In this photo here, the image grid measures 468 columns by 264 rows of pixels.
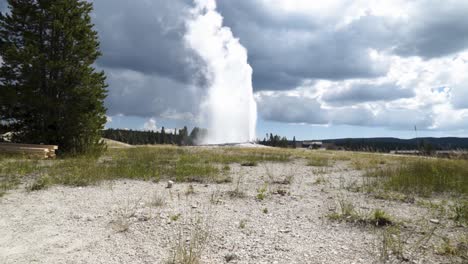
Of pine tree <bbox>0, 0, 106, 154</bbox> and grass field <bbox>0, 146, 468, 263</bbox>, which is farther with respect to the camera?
pine tree <bbox>0, 0, 106, 154</bbox>

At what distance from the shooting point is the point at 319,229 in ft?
17.2

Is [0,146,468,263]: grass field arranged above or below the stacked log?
below

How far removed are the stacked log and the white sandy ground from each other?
7.91 meters

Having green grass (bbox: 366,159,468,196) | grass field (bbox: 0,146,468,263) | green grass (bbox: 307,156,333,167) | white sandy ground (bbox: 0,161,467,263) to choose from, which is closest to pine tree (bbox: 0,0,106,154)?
grass field (bbox: 0,146,468,263)

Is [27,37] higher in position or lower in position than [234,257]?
higher

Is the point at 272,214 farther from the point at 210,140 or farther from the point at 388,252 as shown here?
the point at 210,140

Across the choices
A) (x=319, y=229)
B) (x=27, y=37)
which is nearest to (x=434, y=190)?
(x=319, y=229)

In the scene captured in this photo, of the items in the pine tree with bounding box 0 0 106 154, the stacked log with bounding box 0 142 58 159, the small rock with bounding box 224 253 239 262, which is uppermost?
the pine tree with bounding box 0 0 106 154

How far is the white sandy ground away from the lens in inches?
166

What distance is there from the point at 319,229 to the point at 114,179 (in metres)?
7.11

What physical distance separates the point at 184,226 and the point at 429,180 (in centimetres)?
746

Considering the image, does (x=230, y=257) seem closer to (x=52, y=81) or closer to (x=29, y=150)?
(x=29, y=150)

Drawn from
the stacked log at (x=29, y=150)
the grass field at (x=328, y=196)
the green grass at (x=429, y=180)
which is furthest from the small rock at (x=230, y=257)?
the stacked log at (x=29, y=150)

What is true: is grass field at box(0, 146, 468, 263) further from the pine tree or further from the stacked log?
the pine tree
